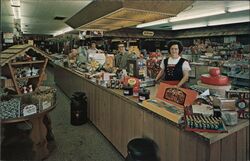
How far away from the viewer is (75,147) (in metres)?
3.15

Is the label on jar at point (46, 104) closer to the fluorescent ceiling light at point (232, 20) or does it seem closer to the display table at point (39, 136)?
the display table at point (39, 136)

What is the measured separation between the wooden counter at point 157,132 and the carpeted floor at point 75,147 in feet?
0.43

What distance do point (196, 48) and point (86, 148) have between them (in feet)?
17.9

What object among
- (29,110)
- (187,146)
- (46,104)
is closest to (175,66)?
(187,146)

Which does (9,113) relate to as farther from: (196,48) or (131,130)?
(196,48)

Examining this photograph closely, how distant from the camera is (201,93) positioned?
1.90 metres

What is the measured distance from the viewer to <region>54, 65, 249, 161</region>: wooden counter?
1371 mm

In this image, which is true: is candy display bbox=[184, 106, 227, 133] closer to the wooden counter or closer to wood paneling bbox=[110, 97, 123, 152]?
the wooden counter

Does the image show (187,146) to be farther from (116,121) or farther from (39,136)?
(39,136)

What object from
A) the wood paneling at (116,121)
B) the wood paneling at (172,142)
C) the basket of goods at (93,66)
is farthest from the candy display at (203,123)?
the basket of goods at (93,66)

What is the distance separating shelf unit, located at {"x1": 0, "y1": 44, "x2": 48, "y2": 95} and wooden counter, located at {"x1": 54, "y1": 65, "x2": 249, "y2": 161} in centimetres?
102

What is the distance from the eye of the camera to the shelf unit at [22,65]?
2.67 meters

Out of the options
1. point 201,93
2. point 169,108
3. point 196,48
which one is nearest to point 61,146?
point 169,108

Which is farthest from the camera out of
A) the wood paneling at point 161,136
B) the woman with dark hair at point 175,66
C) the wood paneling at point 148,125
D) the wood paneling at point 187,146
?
the woman with dark hair at point 175,66
